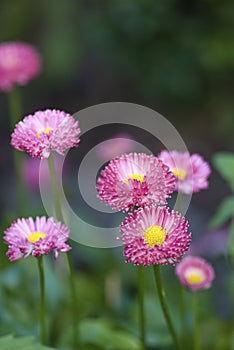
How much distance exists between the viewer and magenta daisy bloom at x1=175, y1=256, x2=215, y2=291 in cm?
116

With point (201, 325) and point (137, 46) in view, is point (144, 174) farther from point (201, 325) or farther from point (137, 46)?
point (137, 46)

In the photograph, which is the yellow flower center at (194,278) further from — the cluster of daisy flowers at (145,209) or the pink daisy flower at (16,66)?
the pink daisy flower at (16,66)

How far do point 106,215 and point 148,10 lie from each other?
44.2 inches

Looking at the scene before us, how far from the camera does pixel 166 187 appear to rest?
0.90 meters

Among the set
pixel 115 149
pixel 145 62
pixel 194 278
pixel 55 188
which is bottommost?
pixel 194 278

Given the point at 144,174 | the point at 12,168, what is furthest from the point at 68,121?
the point at 12,168

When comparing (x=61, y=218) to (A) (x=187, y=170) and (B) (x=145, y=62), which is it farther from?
(B) (x=145, y=62)

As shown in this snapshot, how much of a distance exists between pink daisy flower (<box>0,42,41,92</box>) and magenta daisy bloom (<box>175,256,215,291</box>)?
728mm

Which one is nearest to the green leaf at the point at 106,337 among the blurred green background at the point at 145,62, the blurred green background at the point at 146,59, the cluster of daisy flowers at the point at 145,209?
the cluster of daisy flowers at the point at 145,209

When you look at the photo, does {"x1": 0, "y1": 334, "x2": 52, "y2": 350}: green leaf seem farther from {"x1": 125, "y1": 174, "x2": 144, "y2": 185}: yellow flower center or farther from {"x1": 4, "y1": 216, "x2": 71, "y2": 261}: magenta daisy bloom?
{"x1": 125, "y1": 174, "x2": 144, "y2": 185}: yellow flower center

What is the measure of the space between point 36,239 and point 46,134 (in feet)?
0.47

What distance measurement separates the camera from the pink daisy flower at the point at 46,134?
0.95 meters

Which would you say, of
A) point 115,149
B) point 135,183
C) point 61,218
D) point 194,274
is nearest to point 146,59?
point 115,149

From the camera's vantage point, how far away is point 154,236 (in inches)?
34.5
